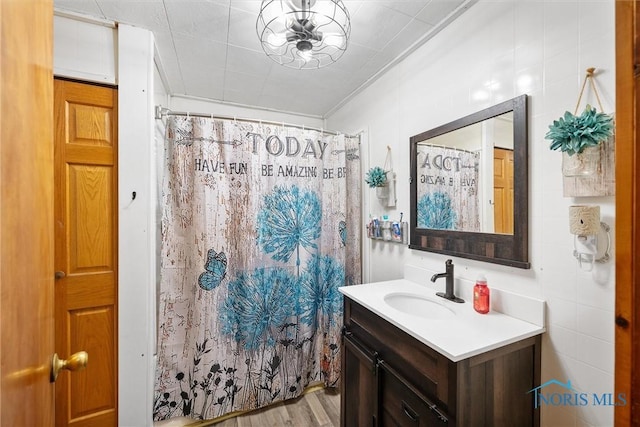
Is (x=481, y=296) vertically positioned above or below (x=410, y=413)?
above

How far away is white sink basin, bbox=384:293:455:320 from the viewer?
4.57ft

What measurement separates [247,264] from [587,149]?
174 centimetres

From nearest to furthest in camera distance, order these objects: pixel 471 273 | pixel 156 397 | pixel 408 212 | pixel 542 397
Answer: pixel 542 397 → pixel 471 273 → pixel 156 397 → pixel 408 212

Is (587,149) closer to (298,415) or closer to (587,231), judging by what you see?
(587,231)

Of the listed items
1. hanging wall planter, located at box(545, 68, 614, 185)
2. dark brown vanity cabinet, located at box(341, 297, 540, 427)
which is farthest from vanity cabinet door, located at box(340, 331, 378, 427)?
hanging wall planter, located at box(545, 68, 614, 185)

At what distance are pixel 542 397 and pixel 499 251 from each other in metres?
0.58

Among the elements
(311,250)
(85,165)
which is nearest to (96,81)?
(85,165)

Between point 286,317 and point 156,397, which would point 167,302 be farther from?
point 286,317

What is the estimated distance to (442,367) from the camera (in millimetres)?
913

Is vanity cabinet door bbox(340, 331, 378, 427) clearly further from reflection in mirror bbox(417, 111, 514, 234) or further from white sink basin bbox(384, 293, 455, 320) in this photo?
reflection in mirror bbox(417, 111, 514, 234)

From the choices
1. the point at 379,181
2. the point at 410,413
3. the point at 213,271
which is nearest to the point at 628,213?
the point at 410,413

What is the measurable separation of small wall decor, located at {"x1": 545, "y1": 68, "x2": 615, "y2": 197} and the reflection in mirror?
0.23 m

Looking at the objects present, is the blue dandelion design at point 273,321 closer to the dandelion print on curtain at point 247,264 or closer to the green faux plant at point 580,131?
the dandelion print on curtain at point 247,264

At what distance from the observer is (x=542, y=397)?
3.43 ft
